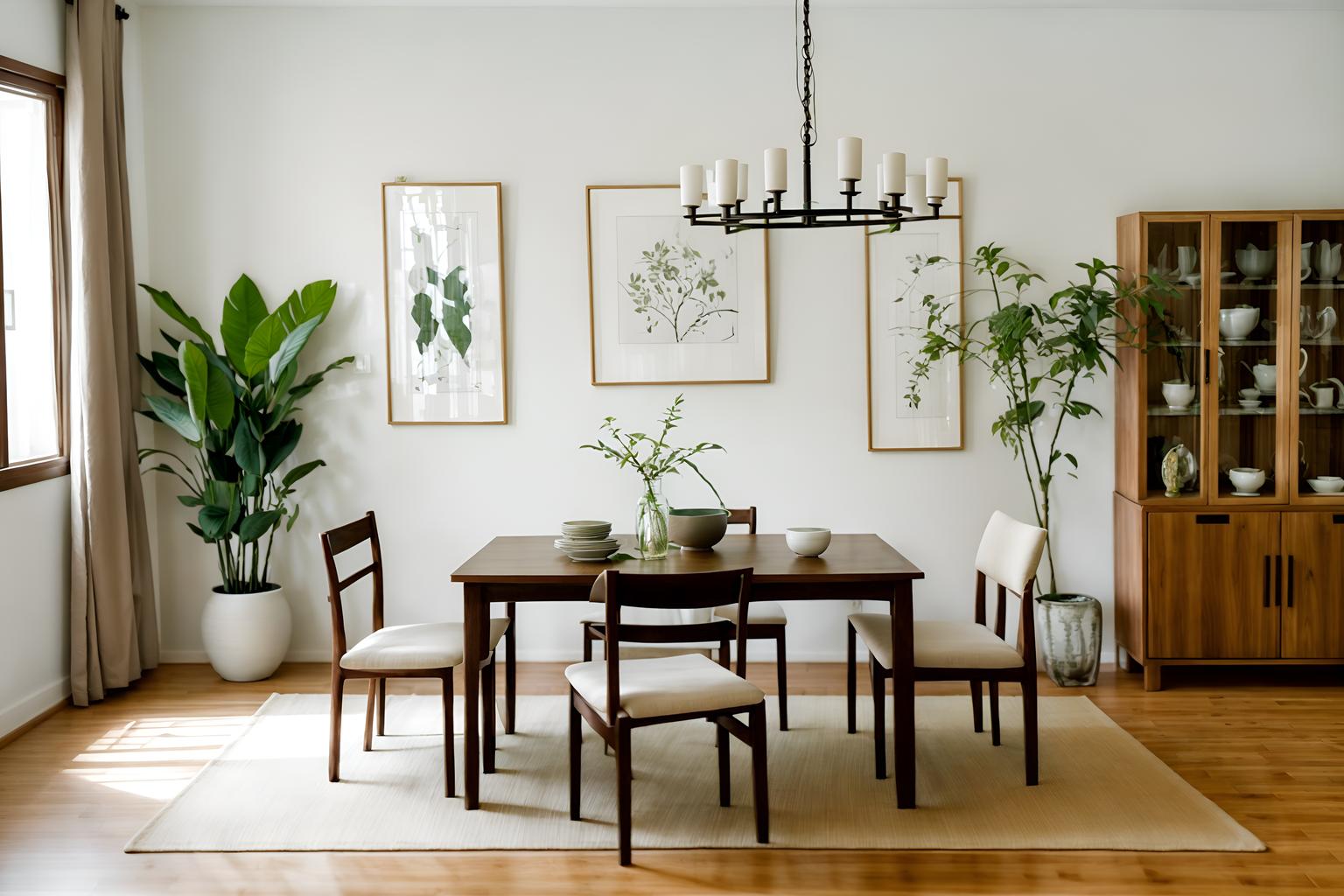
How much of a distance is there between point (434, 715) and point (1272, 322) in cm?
368

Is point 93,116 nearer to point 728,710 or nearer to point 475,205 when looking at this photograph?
point 475,205

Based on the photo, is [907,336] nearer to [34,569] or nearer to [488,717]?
[488,717]

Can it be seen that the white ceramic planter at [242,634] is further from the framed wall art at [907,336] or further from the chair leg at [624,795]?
the framed wall art at [907,336]

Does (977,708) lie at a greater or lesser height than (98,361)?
lesser

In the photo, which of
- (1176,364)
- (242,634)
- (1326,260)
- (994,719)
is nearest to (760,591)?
(994,719)

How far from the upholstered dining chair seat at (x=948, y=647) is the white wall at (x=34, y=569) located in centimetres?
304

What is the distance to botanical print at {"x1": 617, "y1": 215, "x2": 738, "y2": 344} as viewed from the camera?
16.1 feet

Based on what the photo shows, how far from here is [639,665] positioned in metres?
3.42

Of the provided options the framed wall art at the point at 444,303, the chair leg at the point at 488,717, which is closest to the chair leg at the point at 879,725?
the chair leg at the point at 488,717

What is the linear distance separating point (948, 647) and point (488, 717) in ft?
4.86

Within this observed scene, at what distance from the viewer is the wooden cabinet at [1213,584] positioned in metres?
4.56

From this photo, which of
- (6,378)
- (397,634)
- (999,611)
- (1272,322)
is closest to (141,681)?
(6,378)

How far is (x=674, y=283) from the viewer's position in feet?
16.2

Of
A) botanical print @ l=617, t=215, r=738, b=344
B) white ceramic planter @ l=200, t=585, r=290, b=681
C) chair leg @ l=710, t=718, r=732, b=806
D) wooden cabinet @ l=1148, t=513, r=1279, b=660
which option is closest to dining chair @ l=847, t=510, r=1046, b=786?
chair leg @ l=710, t=718, r=732, b=806
